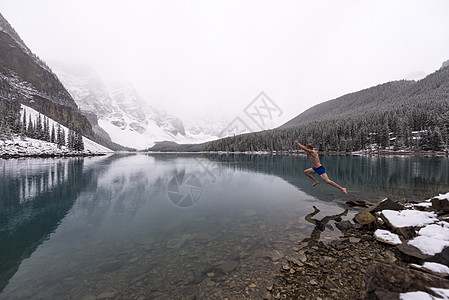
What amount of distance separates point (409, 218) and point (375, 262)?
8.72 meters

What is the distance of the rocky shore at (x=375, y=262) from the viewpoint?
15.4 feet

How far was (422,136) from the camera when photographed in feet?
330

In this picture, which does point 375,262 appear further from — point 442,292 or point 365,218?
point 365,218

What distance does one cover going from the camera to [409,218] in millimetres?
11055

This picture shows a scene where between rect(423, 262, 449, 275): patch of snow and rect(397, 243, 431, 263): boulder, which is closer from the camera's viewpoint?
rect(423, 262, 449, 275): patch of snow

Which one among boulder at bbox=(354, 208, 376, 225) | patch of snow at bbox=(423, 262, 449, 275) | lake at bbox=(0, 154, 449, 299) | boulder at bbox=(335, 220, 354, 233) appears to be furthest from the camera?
boulder at bbox=(354, 208, 376, 225)

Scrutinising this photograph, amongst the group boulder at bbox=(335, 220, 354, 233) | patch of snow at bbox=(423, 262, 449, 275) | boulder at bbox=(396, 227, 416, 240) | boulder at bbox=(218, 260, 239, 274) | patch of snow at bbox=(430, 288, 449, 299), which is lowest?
boulder at bbox=(218, 260, 239, 274)

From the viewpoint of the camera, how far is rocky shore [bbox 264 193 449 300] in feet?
15.4

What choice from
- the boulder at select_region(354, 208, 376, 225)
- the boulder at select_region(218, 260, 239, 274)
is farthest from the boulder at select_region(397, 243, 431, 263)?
the boulder at select_region(218, 260, 239, 274)

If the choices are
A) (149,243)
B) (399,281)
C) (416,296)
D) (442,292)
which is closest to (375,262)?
(399,281)

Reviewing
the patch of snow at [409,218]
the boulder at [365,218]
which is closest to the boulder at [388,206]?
the boulder at [365,218]

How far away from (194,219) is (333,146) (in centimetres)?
14537

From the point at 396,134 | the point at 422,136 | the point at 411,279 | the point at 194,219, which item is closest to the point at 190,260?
the point at 194,219

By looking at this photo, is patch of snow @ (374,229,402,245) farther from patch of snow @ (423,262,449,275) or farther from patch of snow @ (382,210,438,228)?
patch of snow @ (423,262,449,275)
